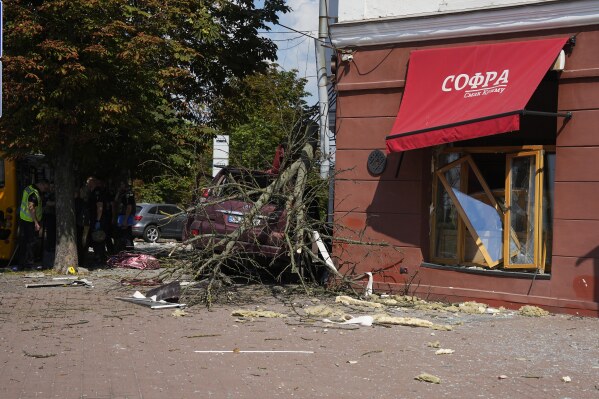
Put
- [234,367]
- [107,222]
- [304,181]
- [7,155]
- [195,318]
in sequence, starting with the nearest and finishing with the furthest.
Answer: [234,367]
[195,318]
[304,181]
[7,155]
[107,222]

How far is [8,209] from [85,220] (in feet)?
5.44

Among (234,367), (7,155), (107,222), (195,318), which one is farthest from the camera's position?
(107,222)

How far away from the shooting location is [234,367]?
7.37 meters

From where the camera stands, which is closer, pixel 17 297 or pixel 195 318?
pixel 195 318

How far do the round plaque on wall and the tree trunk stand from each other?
648cm

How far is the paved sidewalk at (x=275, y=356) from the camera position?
6.66 meters

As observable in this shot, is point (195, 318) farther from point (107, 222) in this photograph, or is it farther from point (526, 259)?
point (107, 222)

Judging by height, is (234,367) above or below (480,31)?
below

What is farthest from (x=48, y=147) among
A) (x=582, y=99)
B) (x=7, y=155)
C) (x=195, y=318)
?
(x=582, y=99)

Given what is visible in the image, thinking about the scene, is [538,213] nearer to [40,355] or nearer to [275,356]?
[275,356]

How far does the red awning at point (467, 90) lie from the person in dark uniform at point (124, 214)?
9.40 metres

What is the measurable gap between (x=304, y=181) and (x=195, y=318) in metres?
3.36

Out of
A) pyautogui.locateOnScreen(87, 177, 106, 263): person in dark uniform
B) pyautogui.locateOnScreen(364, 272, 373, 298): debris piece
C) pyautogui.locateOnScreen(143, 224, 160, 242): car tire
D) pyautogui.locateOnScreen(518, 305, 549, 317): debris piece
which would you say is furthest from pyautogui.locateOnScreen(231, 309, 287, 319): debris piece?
pyautogui.locateOnScreen(143, 224, 160, 242): car tire

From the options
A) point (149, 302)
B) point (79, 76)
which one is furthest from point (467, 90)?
point (79, 76)
